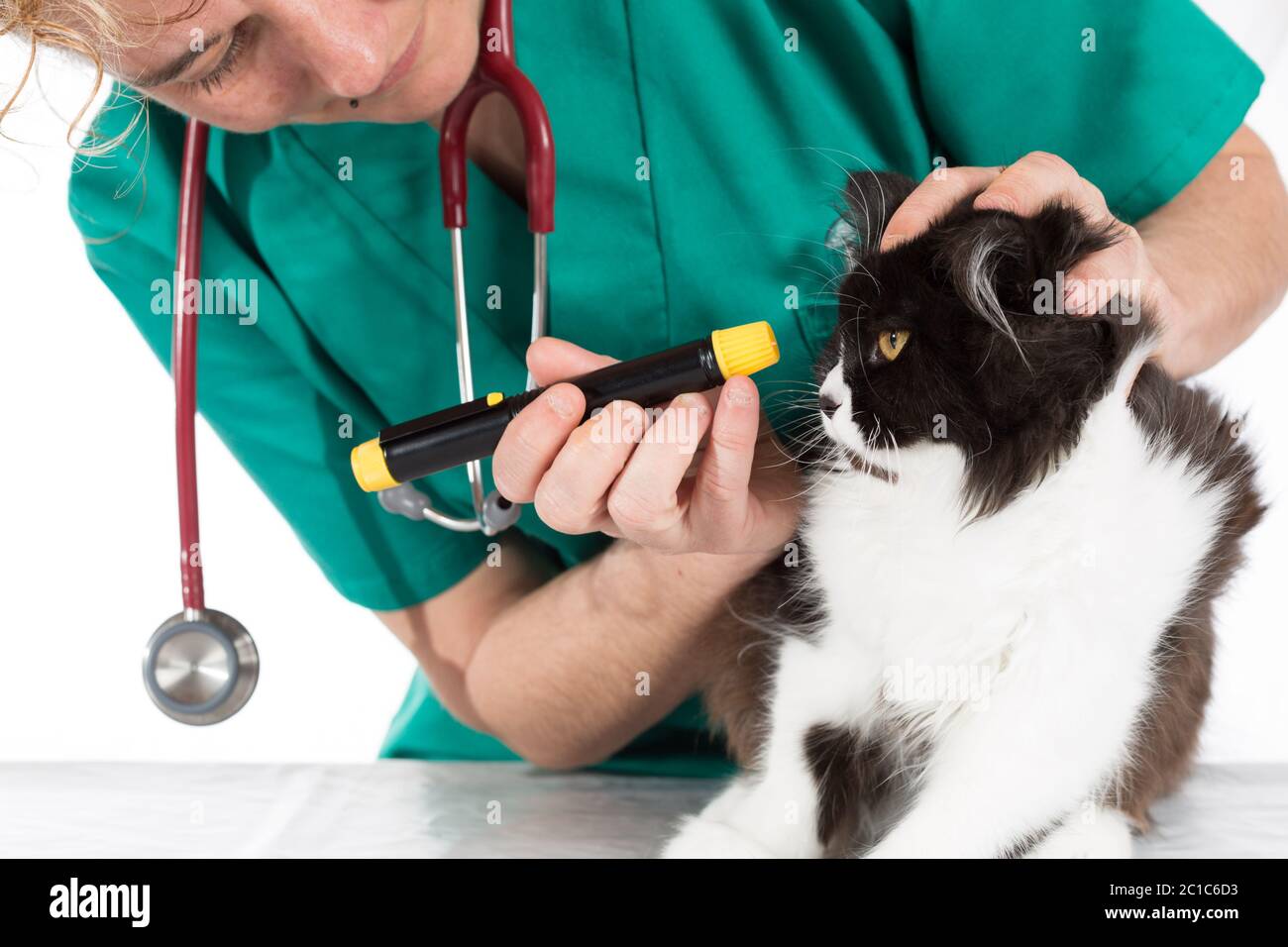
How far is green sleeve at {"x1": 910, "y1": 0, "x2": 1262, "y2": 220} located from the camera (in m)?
0.92

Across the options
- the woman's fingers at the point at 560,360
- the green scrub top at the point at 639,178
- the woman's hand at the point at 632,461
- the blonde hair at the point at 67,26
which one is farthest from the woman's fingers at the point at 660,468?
the blonde hair at the point at 67,26

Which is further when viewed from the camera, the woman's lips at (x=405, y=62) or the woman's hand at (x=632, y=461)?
the woman's lips at (x=405, y=62)

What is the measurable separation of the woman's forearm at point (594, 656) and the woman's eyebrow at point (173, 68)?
537 millimetres

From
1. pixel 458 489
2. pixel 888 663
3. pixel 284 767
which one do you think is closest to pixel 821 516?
pixel 888 663

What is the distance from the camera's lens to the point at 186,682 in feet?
3.03

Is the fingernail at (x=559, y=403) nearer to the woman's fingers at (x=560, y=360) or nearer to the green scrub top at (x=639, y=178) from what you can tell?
the woman's fingers at (x=560, y=360)

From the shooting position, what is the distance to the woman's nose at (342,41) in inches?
29.4

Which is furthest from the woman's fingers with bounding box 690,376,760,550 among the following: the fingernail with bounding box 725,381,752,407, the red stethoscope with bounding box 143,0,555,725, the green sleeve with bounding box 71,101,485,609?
the green sleeve with bounding box 71,101,485,609

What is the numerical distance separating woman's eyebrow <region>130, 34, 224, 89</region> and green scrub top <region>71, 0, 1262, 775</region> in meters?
0.26

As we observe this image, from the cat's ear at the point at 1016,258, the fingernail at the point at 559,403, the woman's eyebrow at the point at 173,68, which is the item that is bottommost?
the fingernail at the point at 559,403

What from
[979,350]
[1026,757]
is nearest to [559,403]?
[979,350]

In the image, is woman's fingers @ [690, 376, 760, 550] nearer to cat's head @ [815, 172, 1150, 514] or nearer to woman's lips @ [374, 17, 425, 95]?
cat's head @ [815, 172, 1150, 514]

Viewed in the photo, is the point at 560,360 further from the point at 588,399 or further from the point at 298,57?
the point at 298,57

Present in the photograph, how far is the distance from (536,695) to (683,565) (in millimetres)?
253
